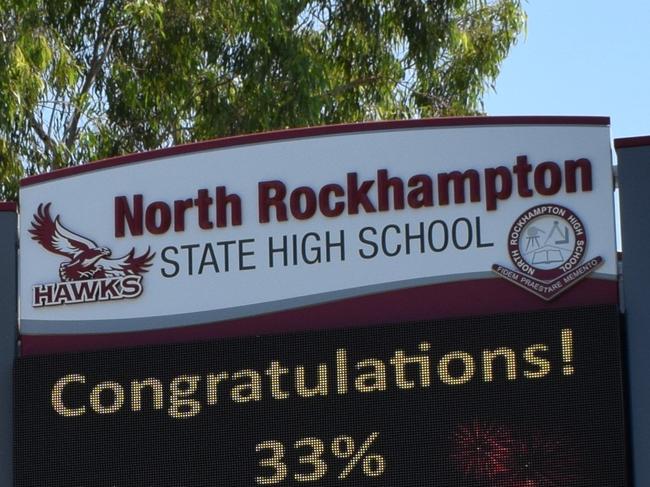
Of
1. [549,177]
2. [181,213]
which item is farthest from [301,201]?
[549,177]

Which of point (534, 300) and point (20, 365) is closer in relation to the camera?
point (534, 300)

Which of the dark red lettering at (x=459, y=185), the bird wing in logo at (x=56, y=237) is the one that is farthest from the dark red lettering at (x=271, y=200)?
the bird wing in logo at (x=56, y=237)

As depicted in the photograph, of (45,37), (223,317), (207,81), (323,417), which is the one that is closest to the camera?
(323,417)

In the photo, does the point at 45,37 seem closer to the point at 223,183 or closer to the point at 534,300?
the point at 223,183

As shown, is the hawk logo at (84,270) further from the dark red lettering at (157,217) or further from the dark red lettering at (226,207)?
the dark red lettering at (226,207)

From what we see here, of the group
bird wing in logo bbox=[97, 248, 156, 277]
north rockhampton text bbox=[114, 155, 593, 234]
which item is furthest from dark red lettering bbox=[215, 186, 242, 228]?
bird wing in logo bbox=[97, 248, 156, 277]

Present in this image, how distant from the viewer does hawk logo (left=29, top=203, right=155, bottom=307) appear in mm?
8570

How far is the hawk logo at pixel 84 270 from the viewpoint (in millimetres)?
8570

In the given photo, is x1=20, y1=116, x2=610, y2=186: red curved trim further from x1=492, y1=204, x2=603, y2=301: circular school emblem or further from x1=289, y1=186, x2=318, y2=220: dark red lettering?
x1=492, y1=204, x2=603, y2=301: circular school emblem

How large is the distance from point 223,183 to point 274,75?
9971 millimetres

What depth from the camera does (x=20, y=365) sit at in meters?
8.41

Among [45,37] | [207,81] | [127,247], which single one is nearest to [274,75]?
[207,81]

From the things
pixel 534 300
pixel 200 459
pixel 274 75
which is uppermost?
pixel 274 75

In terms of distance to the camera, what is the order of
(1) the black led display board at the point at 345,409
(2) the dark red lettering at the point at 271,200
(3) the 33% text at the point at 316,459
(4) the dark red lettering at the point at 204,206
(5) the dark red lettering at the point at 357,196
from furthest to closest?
(4) the dark red lettering at the point at 204,206, (2) the dark red lettering at the point at 271,200, (5) the dark red lettering at the point at 357,196, (3) the 33% text at the point at 316,459, (1) the black led display board at the point at 345,409
